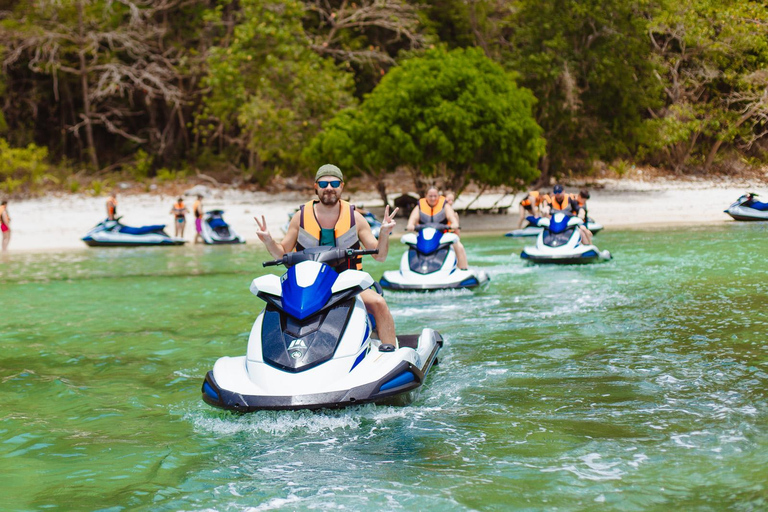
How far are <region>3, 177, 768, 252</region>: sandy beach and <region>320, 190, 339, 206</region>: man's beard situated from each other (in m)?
17.9

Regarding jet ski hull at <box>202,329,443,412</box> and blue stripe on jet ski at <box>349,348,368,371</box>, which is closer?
jet ski hull at <box>202,329,443,412</box>

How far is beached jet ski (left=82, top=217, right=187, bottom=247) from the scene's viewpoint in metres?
22.2

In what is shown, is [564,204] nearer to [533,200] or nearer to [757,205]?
[533,200]

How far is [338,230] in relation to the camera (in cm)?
624

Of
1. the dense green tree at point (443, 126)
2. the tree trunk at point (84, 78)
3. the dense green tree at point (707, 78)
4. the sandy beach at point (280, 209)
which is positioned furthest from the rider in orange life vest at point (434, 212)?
the tree trunk at point (84, 78)

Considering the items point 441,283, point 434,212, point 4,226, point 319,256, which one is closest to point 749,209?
point 434,212

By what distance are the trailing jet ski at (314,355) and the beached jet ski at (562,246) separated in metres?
9.06

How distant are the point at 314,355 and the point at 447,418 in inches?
37.1

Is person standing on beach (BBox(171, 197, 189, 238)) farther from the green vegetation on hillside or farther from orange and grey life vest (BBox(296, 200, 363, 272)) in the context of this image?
orange and grey life vest (BBox(296, 200, 363, 272))

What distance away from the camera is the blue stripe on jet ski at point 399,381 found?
5355mm

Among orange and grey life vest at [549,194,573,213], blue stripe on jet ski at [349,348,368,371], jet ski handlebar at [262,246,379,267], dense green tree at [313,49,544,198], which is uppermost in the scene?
dense green tree at [313,49,544,198]

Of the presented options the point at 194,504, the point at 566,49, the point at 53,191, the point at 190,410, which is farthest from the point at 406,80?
the point at 194,504

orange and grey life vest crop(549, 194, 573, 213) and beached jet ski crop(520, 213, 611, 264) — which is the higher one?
orange and grey life vest crop(549, 194, 573, 213)

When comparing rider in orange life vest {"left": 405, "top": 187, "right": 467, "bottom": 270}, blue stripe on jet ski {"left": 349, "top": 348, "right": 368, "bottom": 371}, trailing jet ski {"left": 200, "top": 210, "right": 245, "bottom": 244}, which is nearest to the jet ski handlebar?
blue stripe on jet ski {"left": 349, "top": 348, "right": 368, "bottom": 371}
